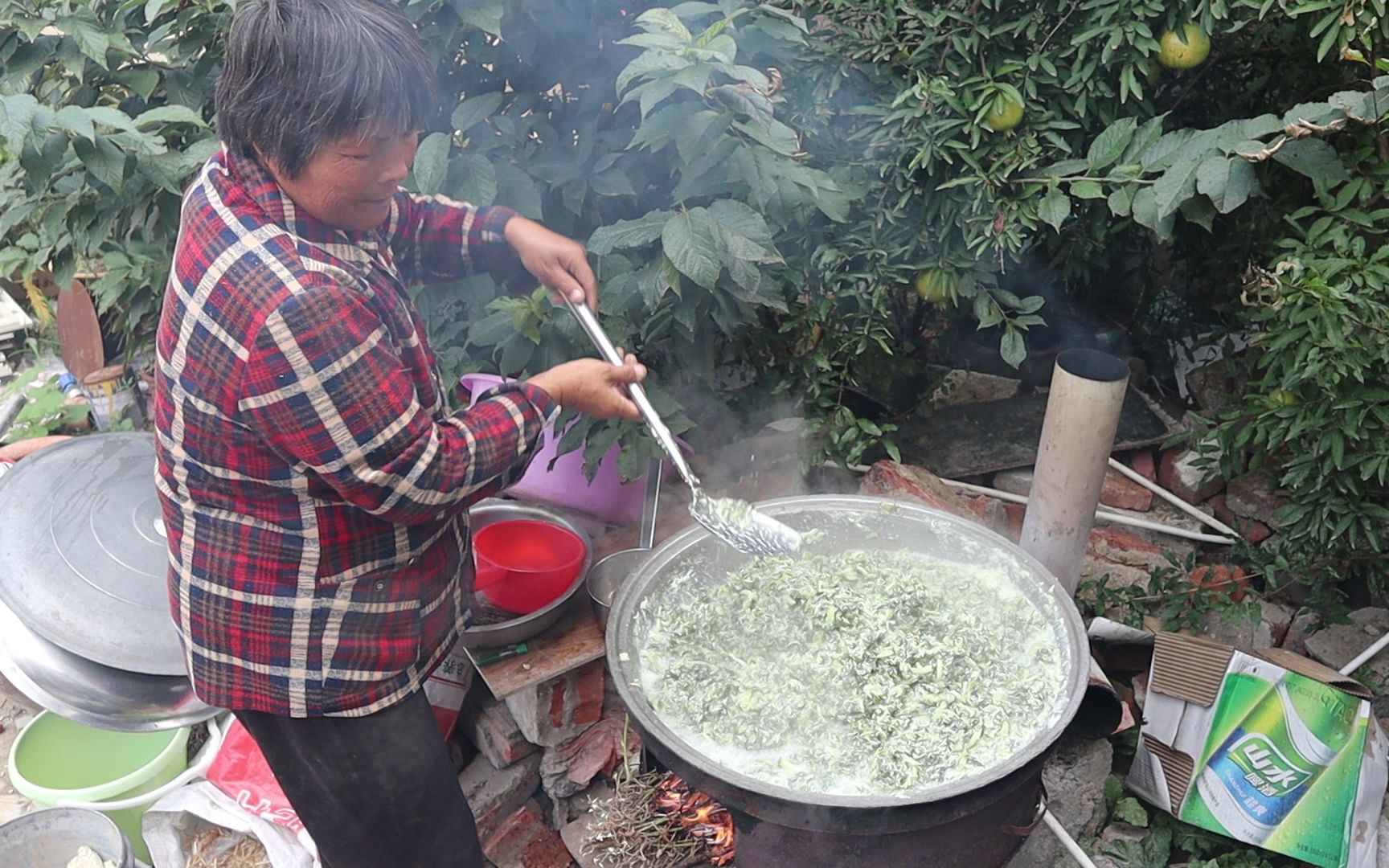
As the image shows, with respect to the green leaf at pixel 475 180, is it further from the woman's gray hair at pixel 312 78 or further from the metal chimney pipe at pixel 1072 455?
the metal chimney pipe at pixel 1072 455

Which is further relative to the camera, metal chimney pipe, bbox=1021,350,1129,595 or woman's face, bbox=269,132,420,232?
metal chimney pipe, bbox=1021,350,1129,595

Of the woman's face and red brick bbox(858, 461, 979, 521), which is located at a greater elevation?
the woman's face

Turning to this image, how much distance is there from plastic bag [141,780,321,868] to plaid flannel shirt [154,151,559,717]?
3.78 feet

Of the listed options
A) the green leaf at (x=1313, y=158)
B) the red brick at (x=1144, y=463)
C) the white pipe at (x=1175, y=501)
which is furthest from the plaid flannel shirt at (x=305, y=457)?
the red brick at (x=1144, y=463)

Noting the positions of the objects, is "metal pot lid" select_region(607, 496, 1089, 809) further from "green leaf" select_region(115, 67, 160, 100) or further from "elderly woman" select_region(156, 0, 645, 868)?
"green leaf" select_region(115, 67, 160, 100)

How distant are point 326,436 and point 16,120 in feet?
5.27

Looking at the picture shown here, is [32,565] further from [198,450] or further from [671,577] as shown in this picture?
[671,577]

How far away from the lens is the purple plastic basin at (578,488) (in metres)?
3.52

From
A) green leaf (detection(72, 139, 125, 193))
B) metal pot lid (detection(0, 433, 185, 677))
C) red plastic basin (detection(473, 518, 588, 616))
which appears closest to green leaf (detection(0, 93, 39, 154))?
green leaf (detection(72, 139, 125, 193))

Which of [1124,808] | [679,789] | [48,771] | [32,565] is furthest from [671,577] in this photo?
[48,771]

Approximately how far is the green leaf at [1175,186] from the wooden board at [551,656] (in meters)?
2.01

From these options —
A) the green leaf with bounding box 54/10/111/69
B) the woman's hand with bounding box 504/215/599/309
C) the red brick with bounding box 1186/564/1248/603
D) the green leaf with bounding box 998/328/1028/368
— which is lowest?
the red brick with bounding box 1186/564/1248/603

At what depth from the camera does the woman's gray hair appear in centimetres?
160

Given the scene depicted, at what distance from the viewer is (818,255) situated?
11.1 feet
